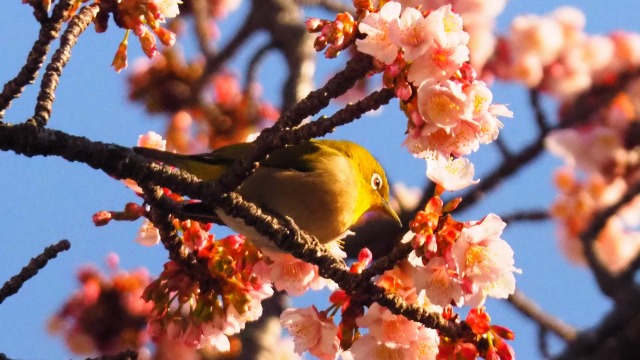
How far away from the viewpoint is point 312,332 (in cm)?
229

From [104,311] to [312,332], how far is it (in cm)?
267

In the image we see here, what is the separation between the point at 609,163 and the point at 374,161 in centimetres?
259

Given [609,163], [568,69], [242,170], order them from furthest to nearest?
[568,69] → [609,163] → [242,170]

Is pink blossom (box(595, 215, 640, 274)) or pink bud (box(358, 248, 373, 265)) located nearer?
pink bud (box(358, 248, 373, 265))

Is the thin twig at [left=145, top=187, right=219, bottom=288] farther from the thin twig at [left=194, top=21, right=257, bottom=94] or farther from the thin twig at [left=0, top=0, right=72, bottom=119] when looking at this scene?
the thin twig at [left=194, top=21, right=257, bottom=94]

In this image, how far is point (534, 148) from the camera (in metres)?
4.50

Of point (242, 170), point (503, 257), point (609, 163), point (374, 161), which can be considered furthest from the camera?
point (609, 163)

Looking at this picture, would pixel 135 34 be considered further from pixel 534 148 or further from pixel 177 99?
pixel 177 99

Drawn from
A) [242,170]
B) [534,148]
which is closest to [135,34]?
[242,170]

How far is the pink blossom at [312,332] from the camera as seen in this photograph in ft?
7.35

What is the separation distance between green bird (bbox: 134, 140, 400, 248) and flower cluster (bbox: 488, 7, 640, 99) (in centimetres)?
310

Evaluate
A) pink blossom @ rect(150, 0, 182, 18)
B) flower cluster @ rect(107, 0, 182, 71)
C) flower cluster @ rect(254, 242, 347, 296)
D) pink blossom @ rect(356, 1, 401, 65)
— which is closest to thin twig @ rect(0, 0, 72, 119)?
flower cluster @ rect(107, 0, 182, 71)

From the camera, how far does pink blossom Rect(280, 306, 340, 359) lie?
2.24 m

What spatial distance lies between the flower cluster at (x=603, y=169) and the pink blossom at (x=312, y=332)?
2.92 meters
